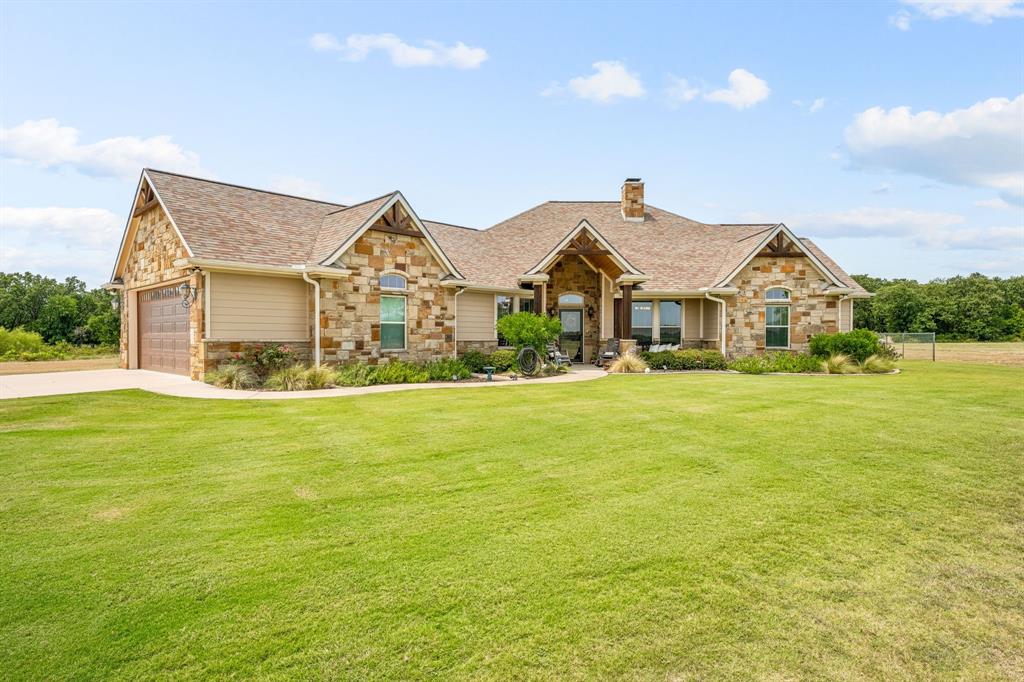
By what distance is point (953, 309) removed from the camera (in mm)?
60750

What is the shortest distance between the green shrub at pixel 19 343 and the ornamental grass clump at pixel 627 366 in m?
26.1

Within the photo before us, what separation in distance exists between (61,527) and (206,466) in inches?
74.4

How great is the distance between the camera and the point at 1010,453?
6984 mm

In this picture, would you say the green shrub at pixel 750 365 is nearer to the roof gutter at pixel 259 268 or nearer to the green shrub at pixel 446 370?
the green shrub at pixel 446 370

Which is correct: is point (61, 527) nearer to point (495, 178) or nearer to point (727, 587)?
point (727, 587)

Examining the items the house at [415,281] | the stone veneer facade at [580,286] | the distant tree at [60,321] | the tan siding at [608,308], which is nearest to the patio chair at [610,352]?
the house at [415,281]

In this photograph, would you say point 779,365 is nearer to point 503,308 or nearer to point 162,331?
point 503,308

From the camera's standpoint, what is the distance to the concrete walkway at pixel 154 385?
495 inches

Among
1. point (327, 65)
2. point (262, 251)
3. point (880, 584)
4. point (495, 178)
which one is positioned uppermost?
point (327, 65)

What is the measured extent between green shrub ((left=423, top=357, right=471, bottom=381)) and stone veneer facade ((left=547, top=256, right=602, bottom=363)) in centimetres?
710

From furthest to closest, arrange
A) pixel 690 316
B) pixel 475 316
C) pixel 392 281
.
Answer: pixel 690 316
pixel 475 316
pixel 392 281

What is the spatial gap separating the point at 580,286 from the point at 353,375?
11.9m

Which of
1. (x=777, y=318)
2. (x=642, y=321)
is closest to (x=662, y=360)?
(x=642, y=321)

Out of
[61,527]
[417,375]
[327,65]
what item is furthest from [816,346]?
[61,527]
